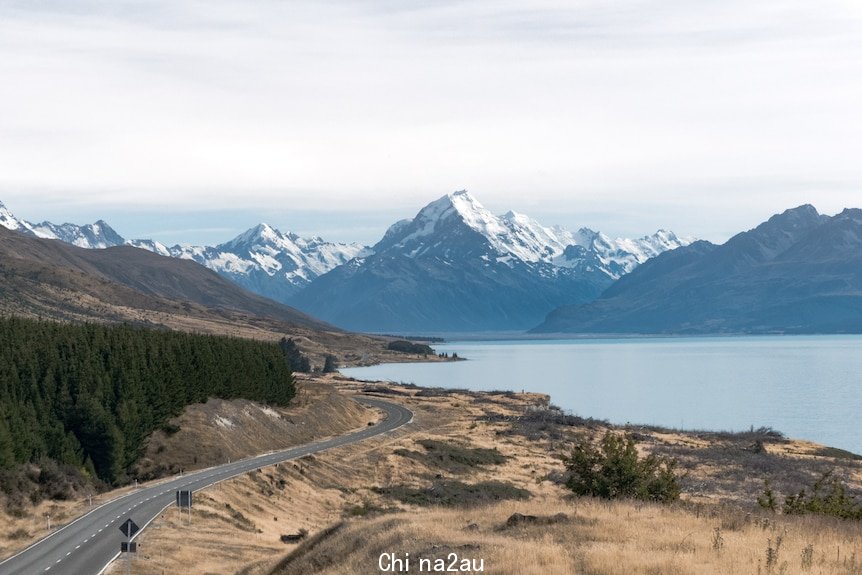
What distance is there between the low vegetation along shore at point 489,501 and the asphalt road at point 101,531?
1.44 meters

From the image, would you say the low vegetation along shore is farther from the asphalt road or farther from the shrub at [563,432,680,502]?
the asphalt road

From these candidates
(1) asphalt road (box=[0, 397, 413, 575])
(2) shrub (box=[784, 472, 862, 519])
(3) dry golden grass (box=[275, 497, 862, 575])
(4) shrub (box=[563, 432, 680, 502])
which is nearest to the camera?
(3) dry golden grass (box=[275, 497, 862, 575])

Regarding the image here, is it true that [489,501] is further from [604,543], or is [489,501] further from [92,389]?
[604,543]

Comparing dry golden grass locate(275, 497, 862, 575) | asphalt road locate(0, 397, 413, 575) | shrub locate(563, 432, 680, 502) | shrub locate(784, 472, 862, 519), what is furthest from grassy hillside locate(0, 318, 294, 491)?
shrub locate(784, 472, 862, 519)

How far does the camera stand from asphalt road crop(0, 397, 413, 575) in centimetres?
4250

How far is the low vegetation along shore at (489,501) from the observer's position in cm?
2391

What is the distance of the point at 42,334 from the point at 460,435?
4712 cm

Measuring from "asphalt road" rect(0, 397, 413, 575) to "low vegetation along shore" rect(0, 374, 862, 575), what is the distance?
1.44 meters

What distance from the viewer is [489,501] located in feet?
224

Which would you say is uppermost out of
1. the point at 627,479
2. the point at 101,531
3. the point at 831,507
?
the point at 831,507

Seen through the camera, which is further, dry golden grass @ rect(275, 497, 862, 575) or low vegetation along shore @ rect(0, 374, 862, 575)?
low vegetation along shore @ rect(0, 374, 862, 575)

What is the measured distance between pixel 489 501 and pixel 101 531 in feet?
92.4

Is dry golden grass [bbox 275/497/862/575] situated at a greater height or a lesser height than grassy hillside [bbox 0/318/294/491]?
greater

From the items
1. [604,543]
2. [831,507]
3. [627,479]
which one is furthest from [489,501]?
[604,543]
